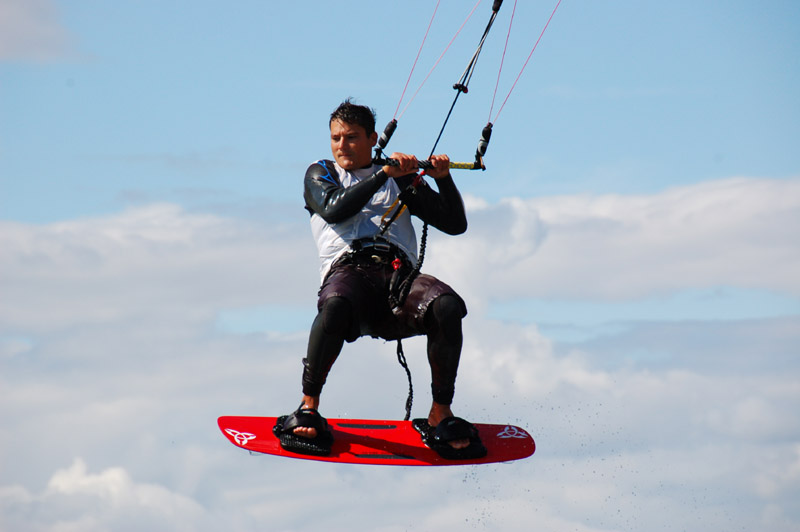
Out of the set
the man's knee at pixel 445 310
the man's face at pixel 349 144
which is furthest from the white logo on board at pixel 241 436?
the man's face at pixel 349 144

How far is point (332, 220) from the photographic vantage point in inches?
324

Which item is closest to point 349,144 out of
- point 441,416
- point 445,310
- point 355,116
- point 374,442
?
point 355,116

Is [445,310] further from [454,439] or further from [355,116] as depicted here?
[355,116]

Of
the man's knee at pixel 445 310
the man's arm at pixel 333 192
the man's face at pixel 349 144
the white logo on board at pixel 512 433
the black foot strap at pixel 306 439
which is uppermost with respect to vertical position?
the man's face at pixel 349 144

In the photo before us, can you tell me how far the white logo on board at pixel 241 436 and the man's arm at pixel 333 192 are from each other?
1.99 metres

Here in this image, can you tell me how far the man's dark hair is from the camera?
8.67 meters

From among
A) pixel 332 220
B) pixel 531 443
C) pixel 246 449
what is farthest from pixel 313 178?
pixel 531 443

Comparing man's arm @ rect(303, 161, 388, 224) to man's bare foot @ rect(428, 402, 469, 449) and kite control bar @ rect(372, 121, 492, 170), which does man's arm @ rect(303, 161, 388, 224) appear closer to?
kite control bar @ rect(372, 121, 492, 170)

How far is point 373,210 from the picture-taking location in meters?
8.64

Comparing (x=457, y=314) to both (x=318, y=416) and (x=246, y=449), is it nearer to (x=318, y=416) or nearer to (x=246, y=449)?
(x=318, y=416)

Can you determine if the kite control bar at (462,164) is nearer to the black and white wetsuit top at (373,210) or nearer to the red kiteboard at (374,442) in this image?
the black and white wetsuit top at (373,210)

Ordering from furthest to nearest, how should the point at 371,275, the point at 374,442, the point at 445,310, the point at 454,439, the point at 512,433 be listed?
the point at 512,433
the point at 374,442
the point at 454,439
the point at 371,275
the point at 445,310

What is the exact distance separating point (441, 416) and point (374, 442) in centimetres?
63

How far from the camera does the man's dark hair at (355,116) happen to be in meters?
8.67
